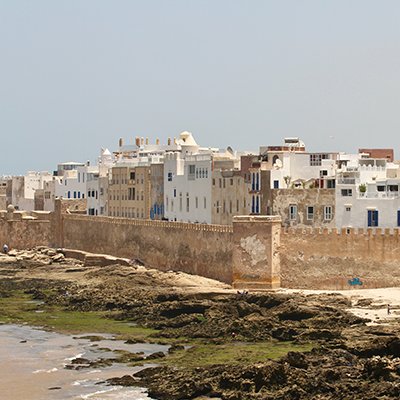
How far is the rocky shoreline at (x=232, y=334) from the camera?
30047mm

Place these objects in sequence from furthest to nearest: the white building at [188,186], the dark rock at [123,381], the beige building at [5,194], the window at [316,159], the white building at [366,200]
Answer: the beige building at [5,194], the white building at [188,186], the window at [316,159], the white building at [366,200], the dark rock at [123,381]

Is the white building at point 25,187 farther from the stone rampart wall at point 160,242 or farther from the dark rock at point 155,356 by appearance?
the dark rock at point 155,356

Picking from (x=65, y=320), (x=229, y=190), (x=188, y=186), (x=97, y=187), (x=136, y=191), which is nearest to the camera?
(x=65, y=320)

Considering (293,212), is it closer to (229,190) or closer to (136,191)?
(229,190)

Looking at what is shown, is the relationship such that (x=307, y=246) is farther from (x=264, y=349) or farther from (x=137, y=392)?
(x=137, y=392)

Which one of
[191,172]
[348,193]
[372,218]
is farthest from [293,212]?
[191,172]

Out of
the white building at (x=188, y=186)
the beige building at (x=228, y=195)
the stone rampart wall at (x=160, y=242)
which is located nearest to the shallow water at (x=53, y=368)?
the stone rampart wall at (x=160, y=242)

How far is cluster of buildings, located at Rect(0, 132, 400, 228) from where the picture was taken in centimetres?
5078

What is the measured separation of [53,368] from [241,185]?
22.5 m

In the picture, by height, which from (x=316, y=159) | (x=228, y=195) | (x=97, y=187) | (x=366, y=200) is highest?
(x=316, y=159)

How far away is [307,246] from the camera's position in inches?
1909

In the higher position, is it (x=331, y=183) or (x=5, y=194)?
(x=5, y=194)

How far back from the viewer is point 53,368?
3597 cm

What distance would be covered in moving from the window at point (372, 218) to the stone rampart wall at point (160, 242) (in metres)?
6.06
